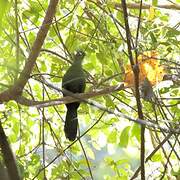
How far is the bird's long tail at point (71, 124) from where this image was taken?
260 cm

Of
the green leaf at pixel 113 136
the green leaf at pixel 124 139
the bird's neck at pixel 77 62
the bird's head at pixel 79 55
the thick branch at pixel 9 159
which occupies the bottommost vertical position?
the thick branch at pixel 9 159

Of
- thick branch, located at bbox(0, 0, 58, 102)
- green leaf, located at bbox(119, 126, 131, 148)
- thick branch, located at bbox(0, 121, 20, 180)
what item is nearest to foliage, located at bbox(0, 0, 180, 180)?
green leaf, located at bbox(119, 126, 131, 148)

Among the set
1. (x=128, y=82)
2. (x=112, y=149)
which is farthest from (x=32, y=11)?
(x=112, y=149)

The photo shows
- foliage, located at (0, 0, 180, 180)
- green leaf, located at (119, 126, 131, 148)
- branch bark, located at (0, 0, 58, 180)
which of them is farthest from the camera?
foliage, located at (0, 0, 180, 180)

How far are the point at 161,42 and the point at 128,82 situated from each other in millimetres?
207

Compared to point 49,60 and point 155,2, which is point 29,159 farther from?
point 155,2

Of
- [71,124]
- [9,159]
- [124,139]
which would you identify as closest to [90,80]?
[71,124]

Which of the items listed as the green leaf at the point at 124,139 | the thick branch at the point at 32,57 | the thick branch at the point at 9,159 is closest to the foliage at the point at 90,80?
the green leaf at the point at 124,139

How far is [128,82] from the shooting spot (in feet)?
5.44

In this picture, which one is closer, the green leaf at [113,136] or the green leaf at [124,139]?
the green leaf at [124,139]

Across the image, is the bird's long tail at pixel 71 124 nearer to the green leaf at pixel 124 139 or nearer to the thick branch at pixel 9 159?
the green leaf at pixel 124 139

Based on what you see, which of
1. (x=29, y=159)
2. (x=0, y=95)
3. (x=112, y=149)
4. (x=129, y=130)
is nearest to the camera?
(x=0, y=95)

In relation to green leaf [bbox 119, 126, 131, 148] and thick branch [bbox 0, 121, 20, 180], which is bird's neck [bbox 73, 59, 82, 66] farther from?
thick branch [bbox 0, 121, 20, 180]

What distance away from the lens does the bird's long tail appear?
2602 millimetres
